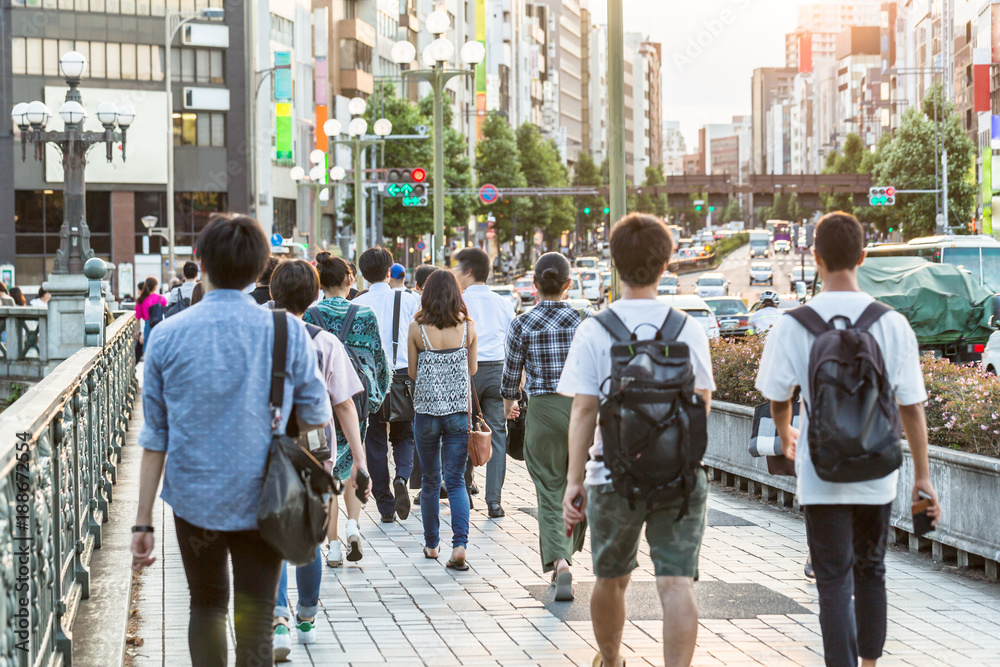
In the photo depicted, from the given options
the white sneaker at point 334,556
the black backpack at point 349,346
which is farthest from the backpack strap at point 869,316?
the white sneaker at point 334,556

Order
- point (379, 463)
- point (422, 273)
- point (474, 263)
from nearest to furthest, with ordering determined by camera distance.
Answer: point (474, 263) → point (379, 463) → point (422, 273)

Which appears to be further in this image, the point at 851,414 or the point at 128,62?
the point at 128,62

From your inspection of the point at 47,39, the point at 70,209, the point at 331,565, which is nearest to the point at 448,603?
the point at 331,565

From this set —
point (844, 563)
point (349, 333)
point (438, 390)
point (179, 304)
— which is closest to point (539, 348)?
point (349, 333)

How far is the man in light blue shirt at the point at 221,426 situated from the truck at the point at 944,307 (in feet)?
60.0

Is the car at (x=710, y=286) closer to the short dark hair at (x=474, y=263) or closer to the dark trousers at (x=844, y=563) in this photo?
the short dark hair at (x=474, y=263)

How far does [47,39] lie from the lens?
58.8 meters

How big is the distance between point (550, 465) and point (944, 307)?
51.9ft

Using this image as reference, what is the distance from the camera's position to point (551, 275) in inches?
286

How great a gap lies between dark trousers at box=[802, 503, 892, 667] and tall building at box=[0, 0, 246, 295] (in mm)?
53565

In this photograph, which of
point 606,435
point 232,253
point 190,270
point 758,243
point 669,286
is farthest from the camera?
point 758,243

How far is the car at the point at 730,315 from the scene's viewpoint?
31.8m

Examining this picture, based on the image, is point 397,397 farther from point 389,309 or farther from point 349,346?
point 349,346

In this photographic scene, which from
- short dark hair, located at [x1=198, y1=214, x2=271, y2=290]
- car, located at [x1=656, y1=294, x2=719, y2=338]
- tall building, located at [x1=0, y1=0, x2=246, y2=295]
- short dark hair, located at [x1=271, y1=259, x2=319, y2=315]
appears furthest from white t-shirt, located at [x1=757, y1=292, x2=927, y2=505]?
tall building, located at [x1=0, y1=0, x2=246, y2=295]
